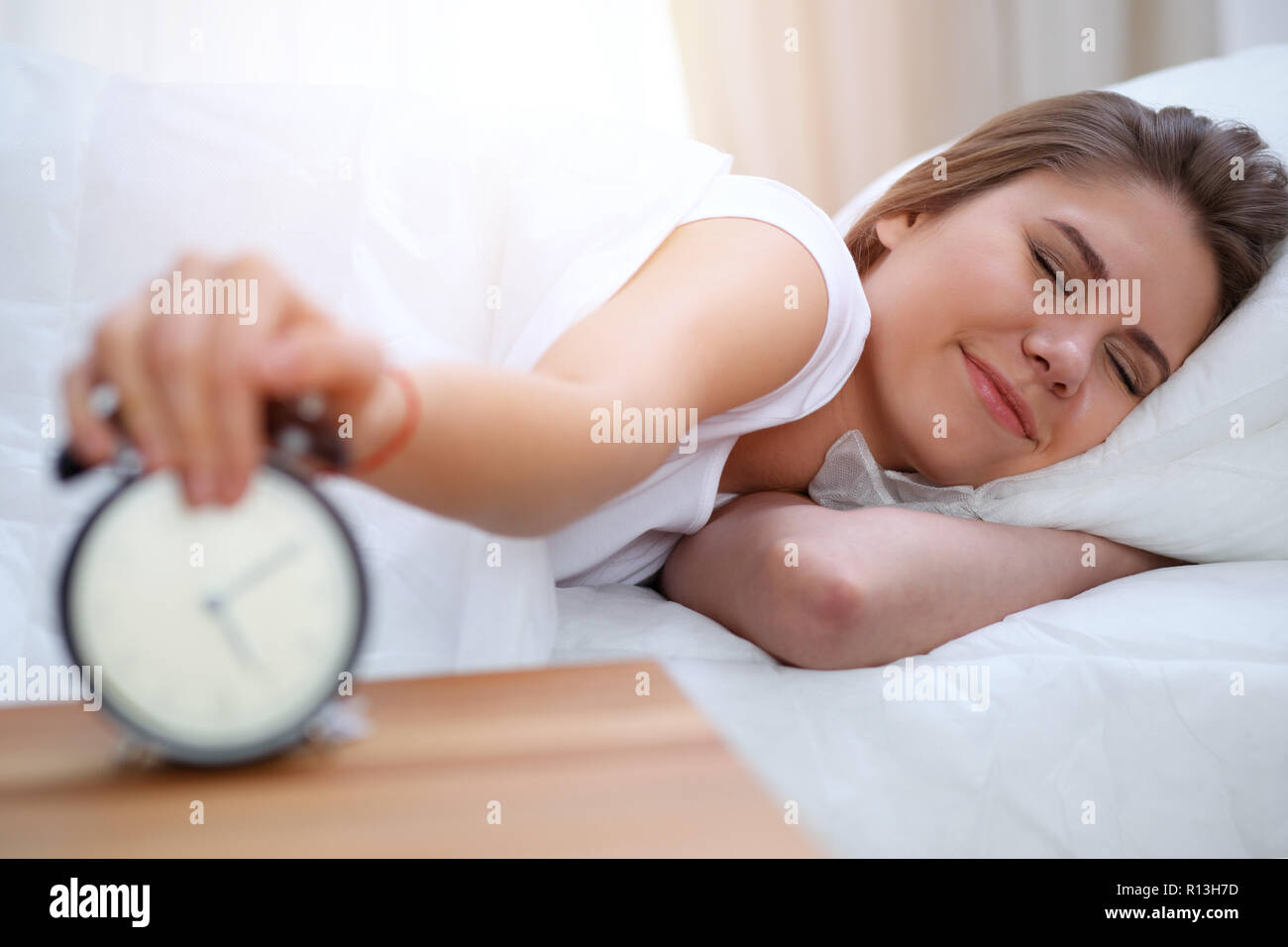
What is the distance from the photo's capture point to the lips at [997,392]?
956 mm

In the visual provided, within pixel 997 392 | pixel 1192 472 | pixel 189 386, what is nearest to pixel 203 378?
pixel 189 386

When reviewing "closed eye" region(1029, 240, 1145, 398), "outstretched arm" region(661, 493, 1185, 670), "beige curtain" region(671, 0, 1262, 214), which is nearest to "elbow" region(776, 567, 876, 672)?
"outstretched arm" region(661, 493, 1185, 670)

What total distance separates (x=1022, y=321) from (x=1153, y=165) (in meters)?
0.26

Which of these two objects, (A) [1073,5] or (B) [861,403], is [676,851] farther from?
(A) [1073,5]

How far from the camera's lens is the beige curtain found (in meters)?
1.81

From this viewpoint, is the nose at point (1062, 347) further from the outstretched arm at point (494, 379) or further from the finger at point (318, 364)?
the finger at point (318, 364)

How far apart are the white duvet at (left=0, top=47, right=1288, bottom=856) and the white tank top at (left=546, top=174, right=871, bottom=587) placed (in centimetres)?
5

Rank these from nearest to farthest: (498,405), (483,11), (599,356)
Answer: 1. (498,405)
2. (599,356)
3. (483,11)

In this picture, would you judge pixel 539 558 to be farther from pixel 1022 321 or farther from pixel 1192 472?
pixel 1192 472

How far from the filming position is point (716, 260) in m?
0.77

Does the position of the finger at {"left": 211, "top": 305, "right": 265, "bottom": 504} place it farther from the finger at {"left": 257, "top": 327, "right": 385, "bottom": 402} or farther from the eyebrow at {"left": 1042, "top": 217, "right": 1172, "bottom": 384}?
the eyebrow at {"left": 1042, "top": 217, "right": 1172, "bottom": 384}

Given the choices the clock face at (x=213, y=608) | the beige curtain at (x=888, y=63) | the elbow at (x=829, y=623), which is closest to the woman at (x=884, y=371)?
the elbow at (x=829, y=623)
